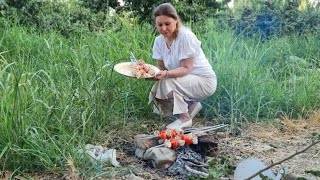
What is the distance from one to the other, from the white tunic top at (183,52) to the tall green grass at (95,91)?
0.45m

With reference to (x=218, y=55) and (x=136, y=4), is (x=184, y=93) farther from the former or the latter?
(x=136, y=4)

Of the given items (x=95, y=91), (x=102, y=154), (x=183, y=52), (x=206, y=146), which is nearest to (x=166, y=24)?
(x=183, y=52)

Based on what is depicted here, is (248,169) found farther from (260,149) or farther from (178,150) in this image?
(260,149)

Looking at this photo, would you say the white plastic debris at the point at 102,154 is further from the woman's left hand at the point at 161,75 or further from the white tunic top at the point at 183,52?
the white tunic top at the point at 183,52

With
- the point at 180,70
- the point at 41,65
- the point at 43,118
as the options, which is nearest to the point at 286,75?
the point at 180,70

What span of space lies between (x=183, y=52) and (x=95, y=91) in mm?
745

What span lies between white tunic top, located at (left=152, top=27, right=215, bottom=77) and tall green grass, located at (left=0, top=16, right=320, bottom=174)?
0.45 meters

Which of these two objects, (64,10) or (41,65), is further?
(64,10)

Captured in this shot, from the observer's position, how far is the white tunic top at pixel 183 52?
3822mm

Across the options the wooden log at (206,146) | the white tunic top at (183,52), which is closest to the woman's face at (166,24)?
the white tunic top at (183,52)

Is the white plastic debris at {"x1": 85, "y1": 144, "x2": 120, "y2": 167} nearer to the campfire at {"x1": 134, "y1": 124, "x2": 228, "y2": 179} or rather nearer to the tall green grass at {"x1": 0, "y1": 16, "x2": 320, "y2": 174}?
the tall green grass at {"x1": 0, "y1": 16, "x2": 320, "y2": 174}

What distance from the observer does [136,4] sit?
829 cm

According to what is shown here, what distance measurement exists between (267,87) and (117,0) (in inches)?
179

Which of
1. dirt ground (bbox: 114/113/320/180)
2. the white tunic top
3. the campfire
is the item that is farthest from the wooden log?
the white tunic top
